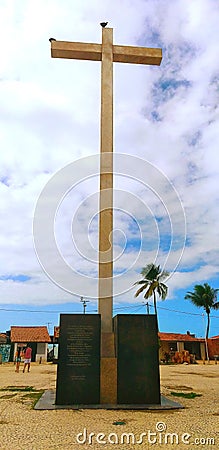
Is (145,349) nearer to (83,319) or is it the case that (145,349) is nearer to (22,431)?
(83,319)

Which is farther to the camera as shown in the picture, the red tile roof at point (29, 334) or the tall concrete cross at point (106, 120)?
the red tile roof at point (29, 334)

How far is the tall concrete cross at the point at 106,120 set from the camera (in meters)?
9.77

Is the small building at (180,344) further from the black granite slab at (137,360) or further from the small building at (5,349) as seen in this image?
the black granite slab at (137,360)

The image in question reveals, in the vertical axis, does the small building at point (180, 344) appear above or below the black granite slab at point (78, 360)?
above

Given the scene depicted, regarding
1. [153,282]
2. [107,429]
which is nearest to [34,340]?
[153,282]


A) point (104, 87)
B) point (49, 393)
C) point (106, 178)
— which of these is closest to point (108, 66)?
point (104, 87)

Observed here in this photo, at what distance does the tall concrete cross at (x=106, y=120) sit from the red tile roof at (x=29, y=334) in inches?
1199

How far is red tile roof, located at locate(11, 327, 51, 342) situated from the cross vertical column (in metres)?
30.4

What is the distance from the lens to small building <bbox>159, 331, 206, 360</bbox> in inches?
1688

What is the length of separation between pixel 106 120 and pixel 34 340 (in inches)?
1218

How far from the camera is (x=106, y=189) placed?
10.5 m

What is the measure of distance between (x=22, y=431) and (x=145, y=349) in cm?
348

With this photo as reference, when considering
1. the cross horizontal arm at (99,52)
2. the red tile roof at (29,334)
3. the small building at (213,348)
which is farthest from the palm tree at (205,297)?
the cross horizontal arm at (99,52)

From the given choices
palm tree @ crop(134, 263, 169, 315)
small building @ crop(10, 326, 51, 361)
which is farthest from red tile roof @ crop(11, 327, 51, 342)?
palm tree @ crop(134, 263, 169, 315)
